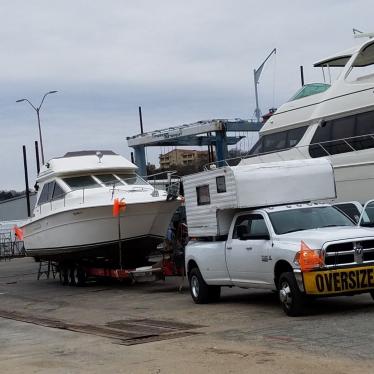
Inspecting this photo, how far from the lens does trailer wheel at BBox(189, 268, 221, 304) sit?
13.5 metres

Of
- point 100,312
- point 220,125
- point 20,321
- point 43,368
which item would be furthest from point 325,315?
point 220,125

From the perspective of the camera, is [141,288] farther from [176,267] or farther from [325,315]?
[325,315]

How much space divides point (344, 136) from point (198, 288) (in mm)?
5953

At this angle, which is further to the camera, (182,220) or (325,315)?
(182,220)

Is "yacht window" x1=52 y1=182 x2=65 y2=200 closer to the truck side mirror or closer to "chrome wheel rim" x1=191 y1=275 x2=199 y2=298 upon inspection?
"chrome wheel rim" x1=191 y1=275 x2=199 y2=298

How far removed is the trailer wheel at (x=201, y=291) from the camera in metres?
13.5

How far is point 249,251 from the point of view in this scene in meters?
11.8

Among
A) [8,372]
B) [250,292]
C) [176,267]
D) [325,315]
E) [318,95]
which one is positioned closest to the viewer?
[8,372]

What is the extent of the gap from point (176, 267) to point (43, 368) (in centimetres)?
905

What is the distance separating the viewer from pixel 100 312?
14164 mm

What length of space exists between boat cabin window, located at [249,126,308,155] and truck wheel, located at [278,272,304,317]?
8898 millimetres

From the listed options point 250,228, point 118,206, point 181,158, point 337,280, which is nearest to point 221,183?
point 250,228

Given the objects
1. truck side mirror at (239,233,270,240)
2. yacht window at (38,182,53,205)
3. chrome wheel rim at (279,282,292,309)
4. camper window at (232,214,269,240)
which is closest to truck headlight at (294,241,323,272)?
chrome wheel rim at (279,282,292,309)

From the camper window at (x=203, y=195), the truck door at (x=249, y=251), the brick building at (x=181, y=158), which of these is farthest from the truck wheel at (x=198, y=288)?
the brick building at (x=181, y=158)
